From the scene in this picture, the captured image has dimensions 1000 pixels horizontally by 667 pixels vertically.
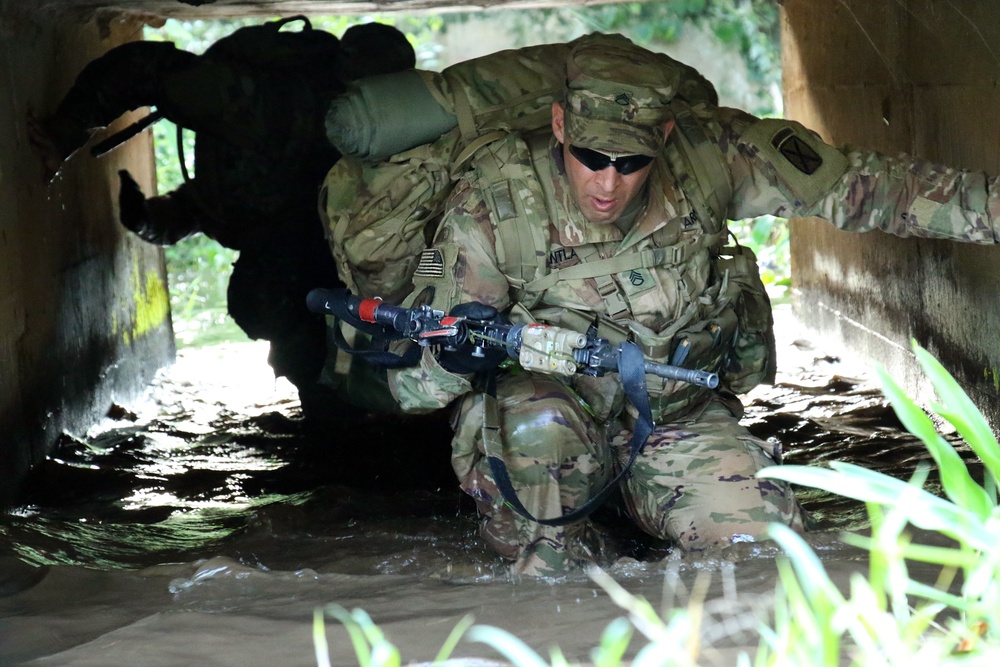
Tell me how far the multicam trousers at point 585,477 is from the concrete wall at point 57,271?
73.9 inches

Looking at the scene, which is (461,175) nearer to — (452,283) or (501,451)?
(452,283)

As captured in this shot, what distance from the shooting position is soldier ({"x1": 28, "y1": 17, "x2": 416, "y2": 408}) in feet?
15.3

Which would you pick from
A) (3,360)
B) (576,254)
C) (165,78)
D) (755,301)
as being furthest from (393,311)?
(165,78)

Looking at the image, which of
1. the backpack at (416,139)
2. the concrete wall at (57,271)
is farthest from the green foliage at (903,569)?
the concrete wall at (57,271)

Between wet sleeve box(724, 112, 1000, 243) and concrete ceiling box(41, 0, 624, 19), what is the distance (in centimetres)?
261

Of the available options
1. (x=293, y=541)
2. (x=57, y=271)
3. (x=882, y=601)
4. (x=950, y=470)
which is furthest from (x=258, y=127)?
(x=882, y=601)

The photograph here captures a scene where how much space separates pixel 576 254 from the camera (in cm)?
345

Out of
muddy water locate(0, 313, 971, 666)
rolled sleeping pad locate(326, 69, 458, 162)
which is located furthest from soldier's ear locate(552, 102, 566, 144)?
muddy water locate(0, 313, 971, 666)

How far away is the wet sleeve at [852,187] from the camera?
10.7ft

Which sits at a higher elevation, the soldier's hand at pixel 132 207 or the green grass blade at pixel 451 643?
the soldier's hand at pixel 132 207

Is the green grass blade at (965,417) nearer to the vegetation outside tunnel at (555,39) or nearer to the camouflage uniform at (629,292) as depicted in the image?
the camouflage uniform at (629,292)

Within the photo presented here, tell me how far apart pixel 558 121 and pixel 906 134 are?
180 cm

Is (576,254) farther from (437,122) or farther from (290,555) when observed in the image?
(290,555)

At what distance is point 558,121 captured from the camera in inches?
136
